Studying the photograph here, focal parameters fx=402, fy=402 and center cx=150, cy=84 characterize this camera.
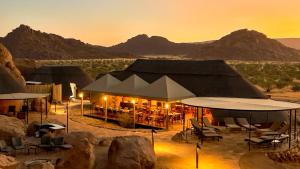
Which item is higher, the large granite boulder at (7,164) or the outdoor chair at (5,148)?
the large granite boulder at (7,164)

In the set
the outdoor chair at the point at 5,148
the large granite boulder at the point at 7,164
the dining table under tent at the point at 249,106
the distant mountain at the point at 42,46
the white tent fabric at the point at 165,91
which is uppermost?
the distant mountain at the point at 42,46

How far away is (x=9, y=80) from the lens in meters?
26.5

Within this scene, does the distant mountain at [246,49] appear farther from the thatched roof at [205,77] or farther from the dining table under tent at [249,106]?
the dining table under tent at [249,106]

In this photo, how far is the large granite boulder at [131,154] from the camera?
1294cm

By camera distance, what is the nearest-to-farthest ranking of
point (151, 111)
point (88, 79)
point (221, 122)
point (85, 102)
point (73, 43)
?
point (221, 122)
point (151, 111)
point (85, 102)
point (88, 79)
point (73, 43)

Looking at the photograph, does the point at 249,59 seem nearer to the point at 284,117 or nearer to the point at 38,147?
the point at 284,117

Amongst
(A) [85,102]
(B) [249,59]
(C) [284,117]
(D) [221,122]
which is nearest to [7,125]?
(D) [221,122]

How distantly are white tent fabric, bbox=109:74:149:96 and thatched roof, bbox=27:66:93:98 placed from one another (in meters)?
12.1

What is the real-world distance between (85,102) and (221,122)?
16486 millimetres

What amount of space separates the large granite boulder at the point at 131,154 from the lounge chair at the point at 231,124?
9377 millimetres

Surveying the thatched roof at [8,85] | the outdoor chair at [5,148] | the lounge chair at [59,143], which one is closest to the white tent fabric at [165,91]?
the thatched roof at [8,85]

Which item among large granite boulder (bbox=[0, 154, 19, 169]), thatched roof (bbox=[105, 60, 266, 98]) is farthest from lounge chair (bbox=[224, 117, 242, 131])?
large granite boulder (bbox=[0, 154, 19, 169])

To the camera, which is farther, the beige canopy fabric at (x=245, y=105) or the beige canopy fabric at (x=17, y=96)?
the beige canopy fabric at (x=17, y=96)

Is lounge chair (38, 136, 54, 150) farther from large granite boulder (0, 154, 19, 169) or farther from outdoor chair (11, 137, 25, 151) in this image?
large granite boulder (0, 154, 19, 169)
